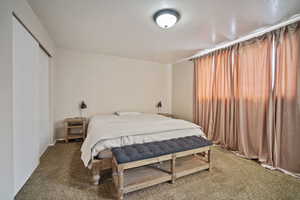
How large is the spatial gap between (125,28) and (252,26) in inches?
81.7

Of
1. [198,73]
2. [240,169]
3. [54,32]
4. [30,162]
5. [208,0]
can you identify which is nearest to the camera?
[208,0]

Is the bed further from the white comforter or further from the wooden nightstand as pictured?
the wooden nightstand

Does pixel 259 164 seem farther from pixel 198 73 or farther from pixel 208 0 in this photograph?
pixel 208 0

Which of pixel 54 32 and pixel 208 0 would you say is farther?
pixel 54 32

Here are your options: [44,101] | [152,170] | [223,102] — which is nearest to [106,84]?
[44,101]

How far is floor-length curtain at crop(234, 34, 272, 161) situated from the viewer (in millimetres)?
2318

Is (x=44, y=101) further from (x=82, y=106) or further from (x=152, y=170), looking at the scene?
(x=152, y=170)

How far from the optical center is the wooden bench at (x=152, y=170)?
1.53 m

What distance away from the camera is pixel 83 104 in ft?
11.6

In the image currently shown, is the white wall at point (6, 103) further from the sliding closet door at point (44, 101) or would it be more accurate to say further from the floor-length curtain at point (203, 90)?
the floor-length curtain at point (203, 90)

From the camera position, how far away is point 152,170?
6.28ft

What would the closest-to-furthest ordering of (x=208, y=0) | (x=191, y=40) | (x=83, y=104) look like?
(x=208, y=0) → (x=191, y=40) → (x=83, y=104)

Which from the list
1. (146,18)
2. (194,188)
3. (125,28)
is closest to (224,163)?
(194,188)

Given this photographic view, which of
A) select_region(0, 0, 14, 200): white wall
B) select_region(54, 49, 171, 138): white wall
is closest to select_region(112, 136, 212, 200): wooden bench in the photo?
select_region(0, 0, 14, 200): white wall
